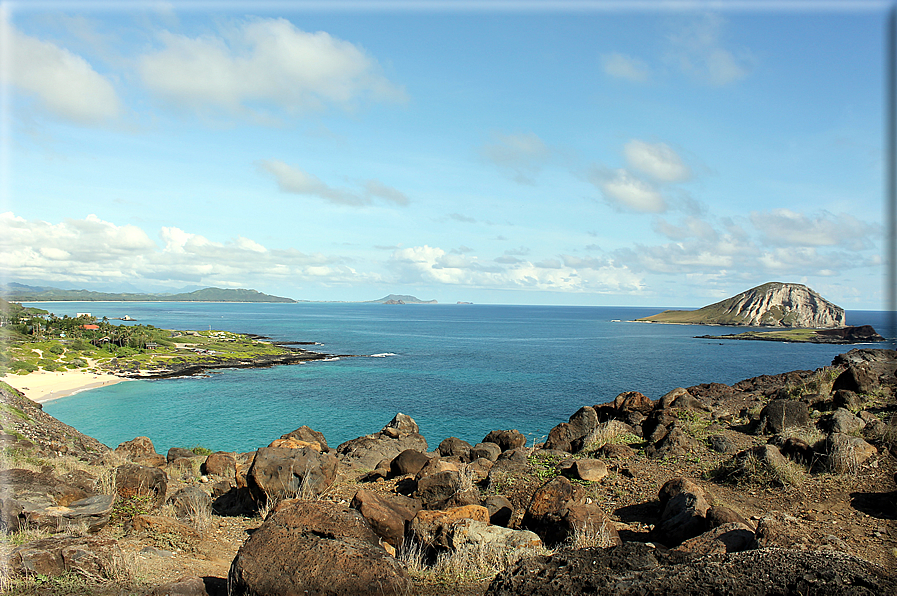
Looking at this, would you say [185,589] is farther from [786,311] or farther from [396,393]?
[786,311]

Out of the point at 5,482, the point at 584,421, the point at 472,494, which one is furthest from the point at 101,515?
the point at 584,421

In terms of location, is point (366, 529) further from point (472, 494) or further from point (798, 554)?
point (798, 554)

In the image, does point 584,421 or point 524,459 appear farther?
point 584,421

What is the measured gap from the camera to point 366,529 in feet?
21.2

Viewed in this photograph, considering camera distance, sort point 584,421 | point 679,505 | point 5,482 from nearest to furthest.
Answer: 1. point 679,505
2. point 5,482
3. point 584,421

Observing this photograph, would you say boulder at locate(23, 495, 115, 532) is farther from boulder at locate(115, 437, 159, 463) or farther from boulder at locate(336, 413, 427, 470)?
boulder at locate(115, 437, 159, 463)

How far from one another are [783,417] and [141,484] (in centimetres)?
1618

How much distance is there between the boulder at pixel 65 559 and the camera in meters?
5.99

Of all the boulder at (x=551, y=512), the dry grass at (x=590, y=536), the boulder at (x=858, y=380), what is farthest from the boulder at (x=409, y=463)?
the boulder at (x=858, y=380)

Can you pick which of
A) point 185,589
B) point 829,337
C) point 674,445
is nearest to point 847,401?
point 674,445

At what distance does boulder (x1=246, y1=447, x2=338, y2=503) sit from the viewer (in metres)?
9.83

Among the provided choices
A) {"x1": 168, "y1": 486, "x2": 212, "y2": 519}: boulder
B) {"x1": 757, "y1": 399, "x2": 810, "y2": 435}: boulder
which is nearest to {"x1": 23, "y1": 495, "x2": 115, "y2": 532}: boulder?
{"x1": 168, "y1": 486, "x2": 212, "y2": 519}: boulder

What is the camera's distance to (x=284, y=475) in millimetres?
9930

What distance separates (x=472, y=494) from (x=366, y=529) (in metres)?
3.40
